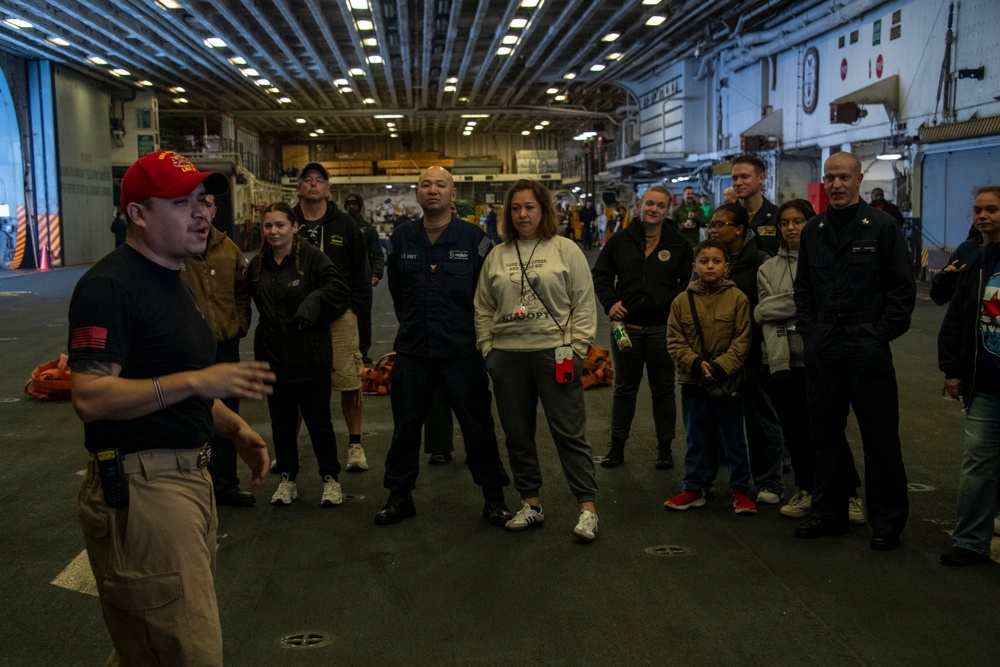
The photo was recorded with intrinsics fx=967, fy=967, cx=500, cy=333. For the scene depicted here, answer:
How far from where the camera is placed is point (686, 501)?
5441 mm

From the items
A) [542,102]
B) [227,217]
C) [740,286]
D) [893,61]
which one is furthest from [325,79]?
[740,286]

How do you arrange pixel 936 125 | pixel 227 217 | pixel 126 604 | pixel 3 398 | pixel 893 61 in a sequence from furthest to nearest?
pixel 227 217
pixel 893 61
pixel 936 125
pixel 3 398
pixel 126 604

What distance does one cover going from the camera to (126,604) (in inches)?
94.8

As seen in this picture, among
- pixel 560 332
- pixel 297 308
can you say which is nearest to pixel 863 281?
pixel 560 332

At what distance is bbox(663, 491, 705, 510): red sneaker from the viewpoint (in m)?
5.41

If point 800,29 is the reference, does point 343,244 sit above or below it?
below

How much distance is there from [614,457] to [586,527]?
1.62 metres

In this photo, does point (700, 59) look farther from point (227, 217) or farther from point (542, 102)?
point (227, 217)

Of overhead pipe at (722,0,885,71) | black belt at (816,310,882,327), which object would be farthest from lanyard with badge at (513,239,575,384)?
overhead pipe at (722,0,885,71)

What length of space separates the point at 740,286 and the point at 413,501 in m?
2.29

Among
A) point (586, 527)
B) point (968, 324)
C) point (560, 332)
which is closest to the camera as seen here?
point (968, 324)

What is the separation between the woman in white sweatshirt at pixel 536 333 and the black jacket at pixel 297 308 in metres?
0.95

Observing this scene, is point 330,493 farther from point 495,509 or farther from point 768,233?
point 768,233

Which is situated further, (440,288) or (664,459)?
(664,459)
